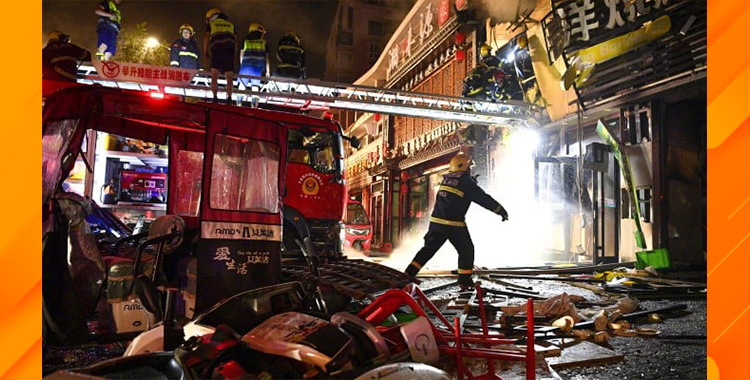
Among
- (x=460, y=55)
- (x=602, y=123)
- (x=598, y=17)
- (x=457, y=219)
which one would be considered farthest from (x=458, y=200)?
(x=460, y=55)

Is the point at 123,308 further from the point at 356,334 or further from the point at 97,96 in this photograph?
the point at 356,334

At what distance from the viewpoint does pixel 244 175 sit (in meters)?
4.47

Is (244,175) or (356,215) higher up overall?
(244,175)

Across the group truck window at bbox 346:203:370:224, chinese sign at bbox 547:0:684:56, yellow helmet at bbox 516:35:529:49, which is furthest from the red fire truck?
truck window at bbox 346:203:370:224

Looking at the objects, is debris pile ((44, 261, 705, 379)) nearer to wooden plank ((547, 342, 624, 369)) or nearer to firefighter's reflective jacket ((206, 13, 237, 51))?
wooden plank ((547, 342, 624, 369))

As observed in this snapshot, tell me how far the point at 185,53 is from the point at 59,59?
3.09m

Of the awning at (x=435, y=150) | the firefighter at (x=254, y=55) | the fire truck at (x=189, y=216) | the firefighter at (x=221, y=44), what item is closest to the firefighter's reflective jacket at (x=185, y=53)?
the firefighter at (x=221, y=44)

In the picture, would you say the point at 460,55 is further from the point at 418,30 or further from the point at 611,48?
the point at 611,48

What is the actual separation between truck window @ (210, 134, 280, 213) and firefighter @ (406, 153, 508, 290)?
3.43m

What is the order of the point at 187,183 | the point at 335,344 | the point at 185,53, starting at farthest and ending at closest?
1. the point at 185,53
2. the point at 187,183
3. the point at 335,344

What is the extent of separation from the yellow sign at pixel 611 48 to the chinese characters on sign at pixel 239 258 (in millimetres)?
8661

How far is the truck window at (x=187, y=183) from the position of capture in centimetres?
593

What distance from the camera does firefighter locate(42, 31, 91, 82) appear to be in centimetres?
738

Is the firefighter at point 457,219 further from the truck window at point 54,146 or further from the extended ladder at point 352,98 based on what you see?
the truck window at point 54,146
